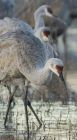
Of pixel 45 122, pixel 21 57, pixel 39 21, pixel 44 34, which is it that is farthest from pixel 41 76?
pixel 39 21

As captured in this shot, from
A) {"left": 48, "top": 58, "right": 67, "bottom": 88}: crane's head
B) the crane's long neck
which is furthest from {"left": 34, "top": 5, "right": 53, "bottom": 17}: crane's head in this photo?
{"left": 48, "top": 58, "right": 67, "bottom": 88}: crane's head

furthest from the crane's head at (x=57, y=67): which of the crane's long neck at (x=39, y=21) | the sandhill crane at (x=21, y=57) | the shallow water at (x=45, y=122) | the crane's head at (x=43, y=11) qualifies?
the crane's head at (x=43, y=11)

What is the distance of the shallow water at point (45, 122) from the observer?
8430 mm

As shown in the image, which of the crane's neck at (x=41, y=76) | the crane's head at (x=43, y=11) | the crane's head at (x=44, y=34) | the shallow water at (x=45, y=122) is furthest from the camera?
the crane's head at (x=43, y=11)

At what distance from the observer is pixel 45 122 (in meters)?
9.45

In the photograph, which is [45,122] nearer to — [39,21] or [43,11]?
[39,21]

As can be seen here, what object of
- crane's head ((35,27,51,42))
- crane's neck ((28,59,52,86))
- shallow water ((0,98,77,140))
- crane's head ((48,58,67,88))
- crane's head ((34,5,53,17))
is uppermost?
crane's head ((34,5,53,17))

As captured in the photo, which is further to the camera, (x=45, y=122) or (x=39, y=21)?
(x=39, y=21)

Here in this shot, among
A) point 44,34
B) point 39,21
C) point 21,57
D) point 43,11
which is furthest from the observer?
point 43,11

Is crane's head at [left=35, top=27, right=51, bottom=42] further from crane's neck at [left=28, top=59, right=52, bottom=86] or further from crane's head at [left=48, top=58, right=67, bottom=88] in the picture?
crane's head at [left=48, top=58, right=67, bottom=88]

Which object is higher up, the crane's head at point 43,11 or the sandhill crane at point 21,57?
the crane's head at point 43,11

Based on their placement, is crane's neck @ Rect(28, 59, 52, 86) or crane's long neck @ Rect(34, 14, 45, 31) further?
crane's long neck @ Rect(34, 14, 45, 31)

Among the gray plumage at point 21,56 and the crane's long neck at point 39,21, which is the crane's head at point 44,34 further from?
the crane's long neck at point 39,21

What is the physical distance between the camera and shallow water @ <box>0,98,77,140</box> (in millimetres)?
8430
